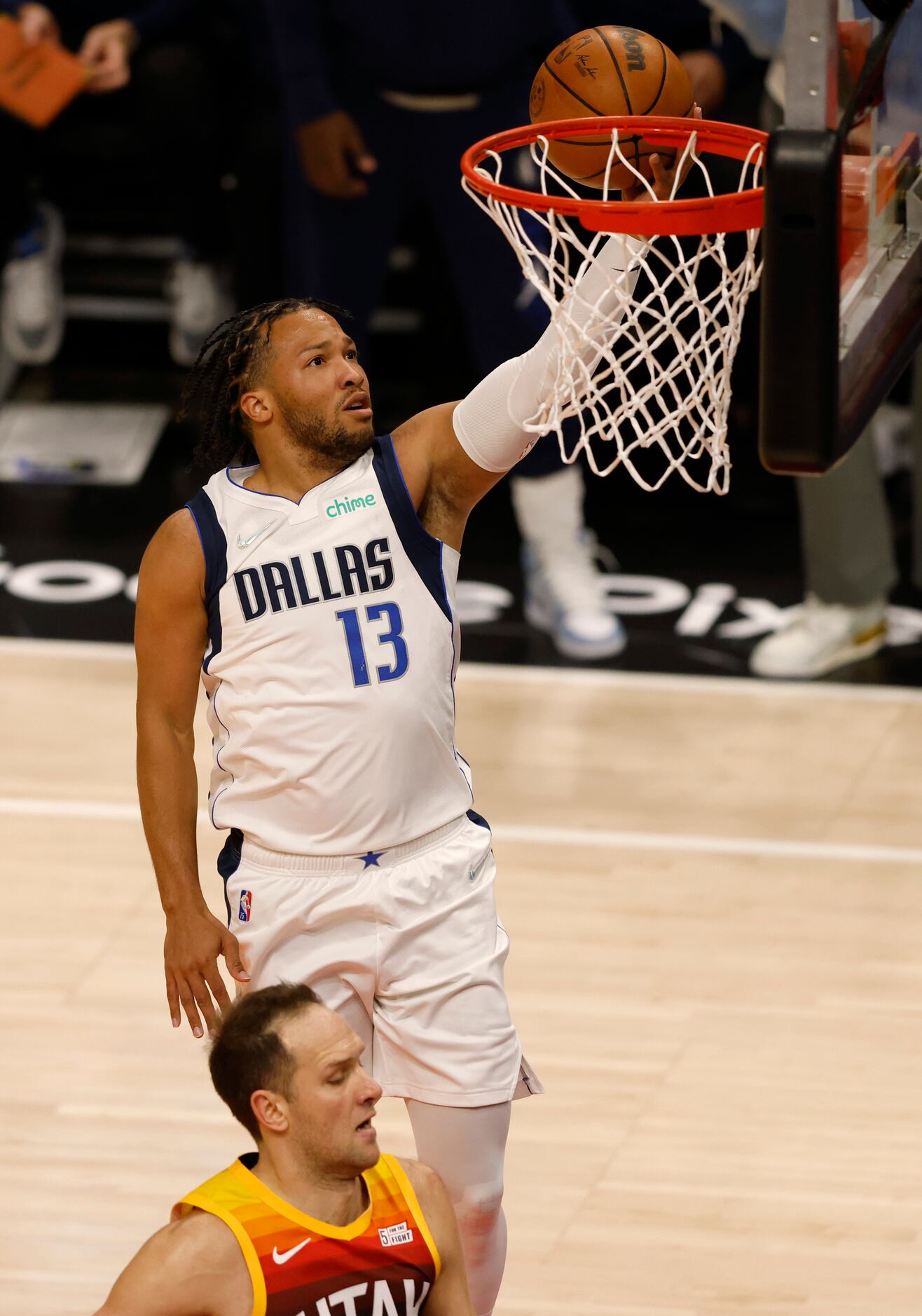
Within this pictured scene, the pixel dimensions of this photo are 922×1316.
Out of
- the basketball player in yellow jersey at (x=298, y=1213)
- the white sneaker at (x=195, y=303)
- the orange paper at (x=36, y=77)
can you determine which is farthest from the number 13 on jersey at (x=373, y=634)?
the white sneaker at (x=195, y=303)

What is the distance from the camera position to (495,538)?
8.53 metres

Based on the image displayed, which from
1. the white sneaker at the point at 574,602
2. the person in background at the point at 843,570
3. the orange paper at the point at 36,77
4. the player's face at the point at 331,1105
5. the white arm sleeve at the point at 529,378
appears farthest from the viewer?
the orange paper at the point at 36,77

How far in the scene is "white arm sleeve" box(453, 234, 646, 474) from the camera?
11.8 ft

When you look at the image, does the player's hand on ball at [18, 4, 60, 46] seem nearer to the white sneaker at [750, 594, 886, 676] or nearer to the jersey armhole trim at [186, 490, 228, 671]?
the white sneaker at [750, 594, 886, 676]

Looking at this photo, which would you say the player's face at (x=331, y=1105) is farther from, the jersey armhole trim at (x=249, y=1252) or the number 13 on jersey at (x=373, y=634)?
the number 13 on jersey at (x=373, y=634)

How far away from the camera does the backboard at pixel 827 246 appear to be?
286cm

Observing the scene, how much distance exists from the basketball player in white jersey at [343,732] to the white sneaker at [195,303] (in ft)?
18.6

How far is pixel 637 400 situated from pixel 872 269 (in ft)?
1.64

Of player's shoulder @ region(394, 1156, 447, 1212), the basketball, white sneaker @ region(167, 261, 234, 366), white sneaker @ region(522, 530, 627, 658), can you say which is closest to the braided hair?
the basketball

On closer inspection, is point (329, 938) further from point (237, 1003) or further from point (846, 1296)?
point (846, 1296)

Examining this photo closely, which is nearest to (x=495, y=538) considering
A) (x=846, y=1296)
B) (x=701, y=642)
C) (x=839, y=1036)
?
(x=701, y=642)

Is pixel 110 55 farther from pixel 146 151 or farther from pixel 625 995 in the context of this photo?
pixel 625 995

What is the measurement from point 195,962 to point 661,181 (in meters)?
1.49

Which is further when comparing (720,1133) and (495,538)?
(495,538)
